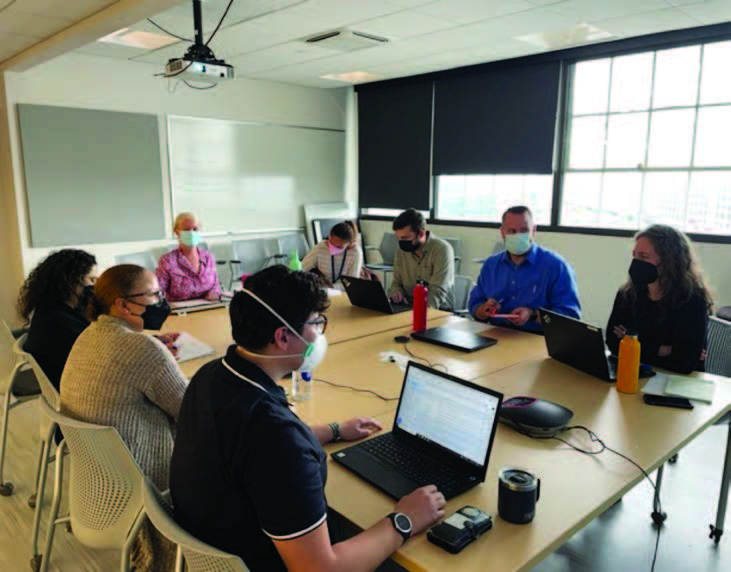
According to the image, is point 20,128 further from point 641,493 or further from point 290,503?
point 641,493

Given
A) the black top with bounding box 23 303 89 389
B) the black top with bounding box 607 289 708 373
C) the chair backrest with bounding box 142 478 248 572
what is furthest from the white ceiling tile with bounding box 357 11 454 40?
the chair backrest with bounding box 142 478 248 572

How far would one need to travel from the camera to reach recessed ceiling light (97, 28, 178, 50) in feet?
14.9

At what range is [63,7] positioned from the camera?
3359 mm

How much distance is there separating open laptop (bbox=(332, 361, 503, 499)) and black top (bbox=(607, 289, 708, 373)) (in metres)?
1.24

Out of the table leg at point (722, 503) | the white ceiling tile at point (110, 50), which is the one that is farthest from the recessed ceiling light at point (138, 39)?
the table leg at point (722, 503)

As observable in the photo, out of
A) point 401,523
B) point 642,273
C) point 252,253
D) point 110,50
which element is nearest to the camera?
point 401,523

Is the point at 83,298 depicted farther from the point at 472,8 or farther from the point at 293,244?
the point at 293,244

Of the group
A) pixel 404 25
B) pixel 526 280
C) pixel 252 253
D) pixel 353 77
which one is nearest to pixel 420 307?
pixel 526 280

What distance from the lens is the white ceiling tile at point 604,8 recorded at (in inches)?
146

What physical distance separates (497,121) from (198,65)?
3.51 metres

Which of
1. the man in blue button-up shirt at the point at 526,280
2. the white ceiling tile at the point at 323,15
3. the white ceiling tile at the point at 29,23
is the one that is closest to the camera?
the man in blue button-up shirt at the point at 526,280

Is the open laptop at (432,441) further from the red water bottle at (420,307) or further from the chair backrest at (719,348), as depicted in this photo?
the chair backrest at (719,348)

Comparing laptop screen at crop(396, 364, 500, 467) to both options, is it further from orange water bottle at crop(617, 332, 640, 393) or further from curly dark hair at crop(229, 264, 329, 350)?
orange water bottle at crop(617, 332, 640, 393)

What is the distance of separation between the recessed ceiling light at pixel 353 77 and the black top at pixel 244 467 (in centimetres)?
569
